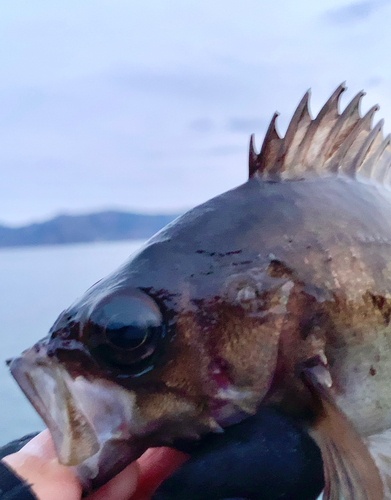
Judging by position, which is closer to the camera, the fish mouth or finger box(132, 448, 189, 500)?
the fish mouth

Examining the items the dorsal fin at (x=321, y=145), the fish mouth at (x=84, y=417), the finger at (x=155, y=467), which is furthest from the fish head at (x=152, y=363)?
the dorsal fin at (x=321, y=145)

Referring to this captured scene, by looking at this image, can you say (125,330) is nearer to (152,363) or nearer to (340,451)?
(152,363)

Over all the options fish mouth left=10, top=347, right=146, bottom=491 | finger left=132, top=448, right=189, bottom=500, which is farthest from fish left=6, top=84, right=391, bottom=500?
finger left=132, top=448, right=189, bottom=500

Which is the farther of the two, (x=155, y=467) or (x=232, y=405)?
(x=155, y=467)

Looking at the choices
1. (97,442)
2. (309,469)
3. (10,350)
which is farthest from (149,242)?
(10,350)

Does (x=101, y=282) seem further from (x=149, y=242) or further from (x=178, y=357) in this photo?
(x=178, y=357)

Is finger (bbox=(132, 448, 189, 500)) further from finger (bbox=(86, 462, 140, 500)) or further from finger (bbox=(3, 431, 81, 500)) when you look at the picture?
finger (bbox=(3, 431, 81, 500))

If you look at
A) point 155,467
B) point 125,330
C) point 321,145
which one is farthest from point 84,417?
point 321,145
